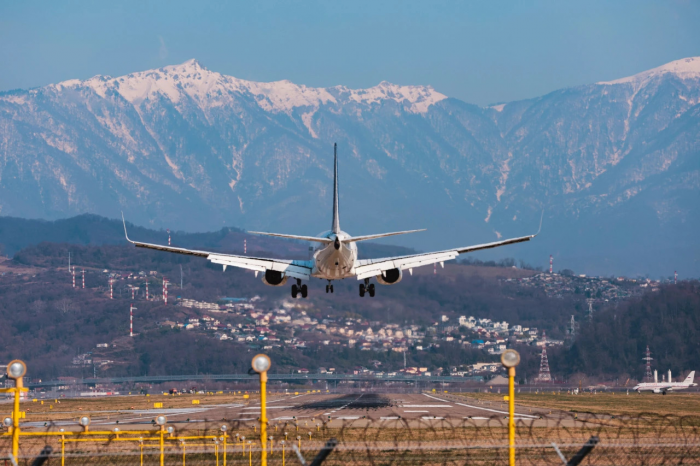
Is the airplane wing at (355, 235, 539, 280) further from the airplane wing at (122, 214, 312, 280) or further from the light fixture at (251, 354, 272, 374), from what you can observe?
the light fixture at (251, 354, 272, 374)

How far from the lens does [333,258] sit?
71.4 meters

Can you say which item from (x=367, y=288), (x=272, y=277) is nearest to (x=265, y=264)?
(x=272, y=277)

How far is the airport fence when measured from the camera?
36.2m

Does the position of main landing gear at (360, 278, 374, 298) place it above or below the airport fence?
above

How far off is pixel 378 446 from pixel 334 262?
33386mm

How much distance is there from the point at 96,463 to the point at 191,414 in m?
38.1

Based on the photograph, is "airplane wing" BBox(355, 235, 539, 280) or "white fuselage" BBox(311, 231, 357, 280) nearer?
"white fuselage" BBox(311, 231, 357, 280)

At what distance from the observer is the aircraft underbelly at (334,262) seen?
233 ft

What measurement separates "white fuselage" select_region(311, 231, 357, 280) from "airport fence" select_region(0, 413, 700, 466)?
12244 mm

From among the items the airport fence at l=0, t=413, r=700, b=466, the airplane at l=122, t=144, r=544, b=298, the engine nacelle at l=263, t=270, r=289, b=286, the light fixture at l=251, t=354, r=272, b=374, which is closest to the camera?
the light fixture at l=251, t=354, r=272, b=374

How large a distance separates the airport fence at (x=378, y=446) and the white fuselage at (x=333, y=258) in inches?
482

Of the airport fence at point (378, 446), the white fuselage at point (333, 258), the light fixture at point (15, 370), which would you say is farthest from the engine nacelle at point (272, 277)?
the light fixture at point (15, 370)

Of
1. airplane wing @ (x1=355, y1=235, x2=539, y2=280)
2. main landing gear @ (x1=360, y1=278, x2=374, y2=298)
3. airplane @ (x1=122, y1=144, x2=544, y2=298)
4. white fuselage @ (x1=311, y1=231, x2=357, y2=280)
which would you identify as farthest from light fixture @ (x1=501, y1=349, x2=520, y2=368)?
main landing gear @ (x1=360, y1=278, x2=374, y2=298)

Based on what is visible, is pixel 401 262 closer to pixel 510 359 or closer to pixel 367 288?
pixel 367 288
